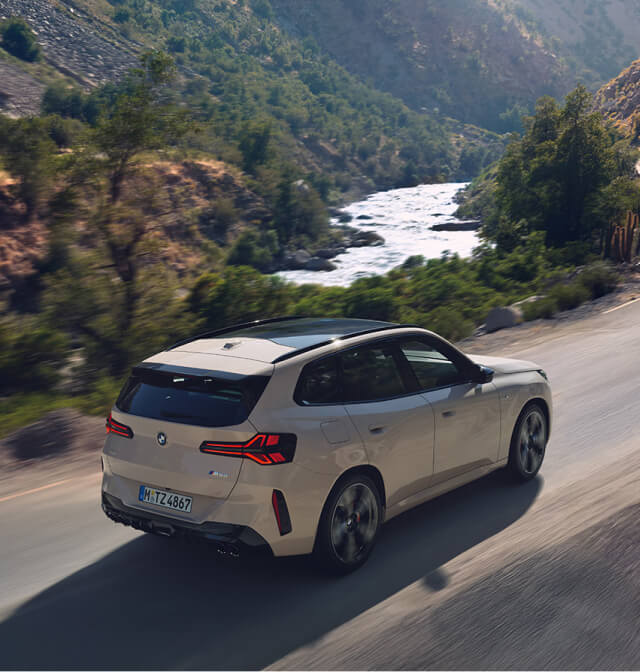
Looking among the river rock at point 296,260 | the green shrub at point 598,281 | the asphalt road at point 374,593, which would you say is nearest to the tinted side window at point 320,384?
the asphalt road at point 374,593

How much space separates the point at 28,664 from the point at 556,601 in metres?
2.88

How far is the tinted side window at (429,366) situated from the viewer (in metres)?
5.41

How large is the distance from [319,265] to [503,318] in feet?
112

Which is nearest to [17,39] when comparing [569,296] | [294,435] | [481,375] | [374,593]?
[569,296]

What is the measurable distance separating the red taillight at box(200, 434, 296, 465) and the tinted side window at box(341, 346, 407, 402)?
0.64 meters

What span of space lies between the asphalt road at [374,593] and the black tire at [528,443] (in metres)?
0.13

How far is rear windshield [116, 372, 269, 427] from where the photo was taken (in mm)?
4391

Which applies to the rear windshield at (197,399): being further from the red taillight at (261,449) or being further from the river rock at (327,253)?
the river rock at (327,253)

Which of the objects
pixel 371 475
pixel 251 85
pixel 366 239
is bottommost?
pixel 371 475

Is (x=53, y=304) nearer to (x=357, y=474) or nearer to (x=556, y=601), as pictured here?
(x=357, y=474)

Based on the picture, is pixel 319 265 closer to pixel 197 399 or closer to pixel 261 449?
pixel 197 399

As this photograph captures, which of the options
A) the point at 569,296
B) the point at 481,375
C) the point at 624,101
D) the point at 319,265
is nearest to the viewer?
the point at 481,375

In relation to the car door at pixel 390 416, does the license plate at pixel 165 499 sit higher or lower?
lower

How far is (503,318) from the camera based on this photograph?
16.4 m
